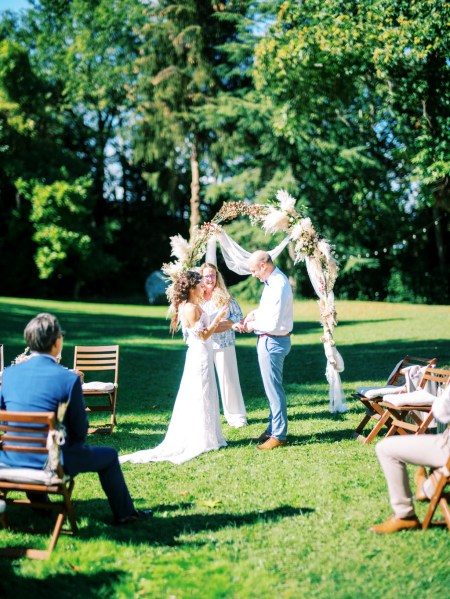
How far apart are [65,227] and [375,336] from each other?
2409 centimetres

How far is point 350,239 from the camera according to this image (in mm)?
35781

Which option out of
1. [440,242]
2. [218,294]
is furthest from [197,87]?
[218,294]

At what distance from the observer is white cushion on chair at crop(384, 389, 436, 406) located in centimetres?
709

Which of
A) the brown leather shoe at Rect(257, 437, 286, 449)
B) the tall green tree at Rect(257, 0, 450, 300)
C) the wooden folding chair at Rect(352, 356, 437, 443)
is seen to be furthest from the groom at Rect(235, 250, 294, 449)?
the tall green tree at Rect(257, 0, 450, 300)

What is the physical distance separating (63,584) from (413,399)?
13.8 ft

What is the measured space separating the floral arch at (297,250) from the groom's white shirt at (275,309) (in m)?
1.88

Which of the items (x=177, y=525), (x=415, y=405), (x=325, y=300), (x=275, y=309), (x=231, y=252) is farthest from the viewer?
(x=231, y=252)

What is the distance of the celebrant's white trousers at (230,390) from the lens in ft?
30.8

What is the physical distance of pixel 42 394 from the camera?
15.6 feet

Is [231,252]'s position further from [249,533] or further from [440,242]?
[440,242]

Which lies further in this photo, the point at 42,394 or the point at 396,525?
the point at 396,525

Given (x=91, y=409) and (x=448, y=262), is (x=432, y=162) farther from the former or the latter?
(x=448, y=262)

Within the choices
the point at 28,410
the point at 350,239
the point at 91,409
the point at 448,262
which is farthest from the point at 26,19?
the point at 28,410

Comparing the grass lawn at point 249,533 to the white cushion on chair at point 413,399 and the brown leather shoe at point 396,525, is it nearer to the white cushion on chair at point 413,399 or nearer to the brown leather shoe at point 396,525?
the brown leather shoe at point 396,525
